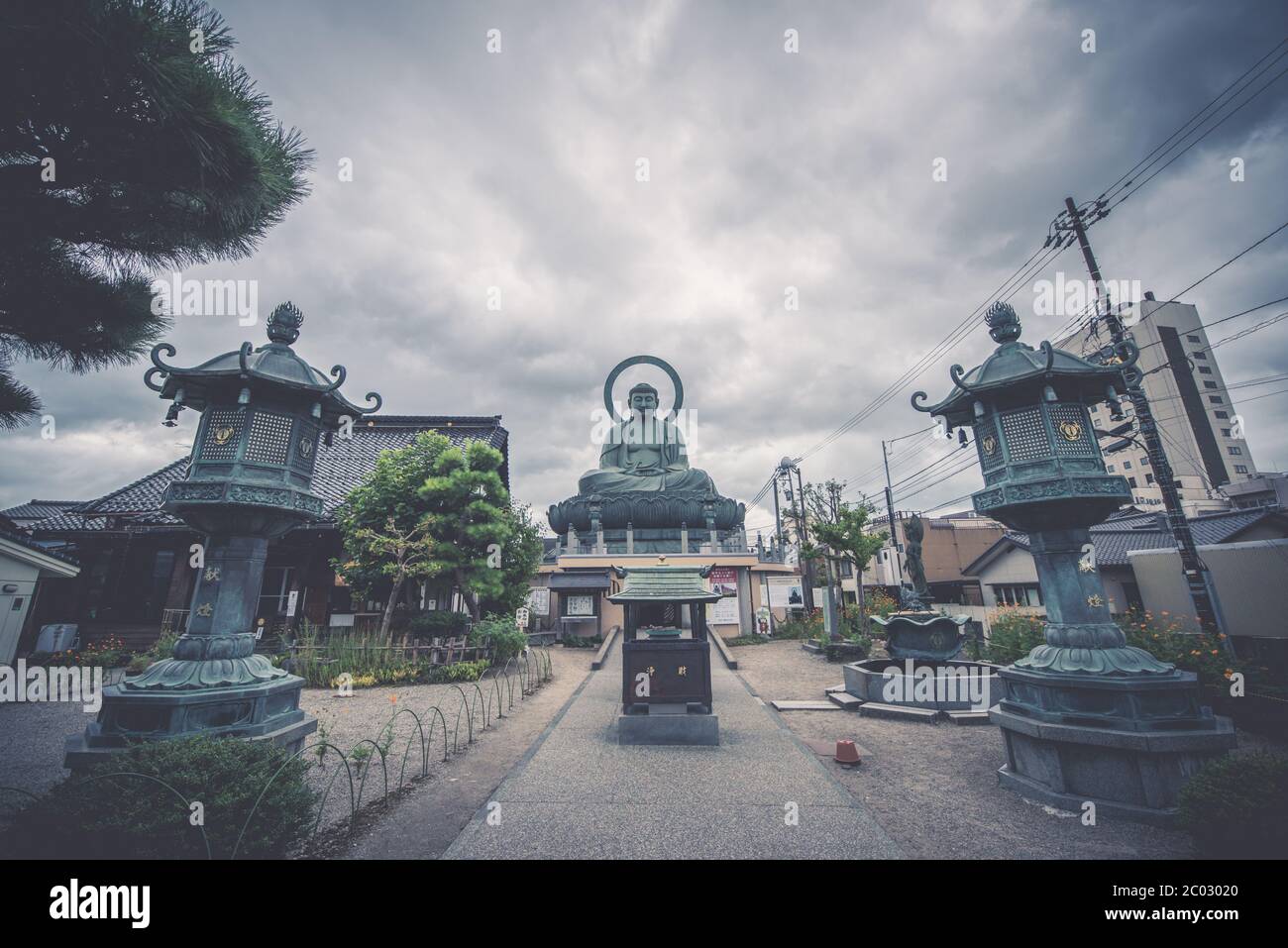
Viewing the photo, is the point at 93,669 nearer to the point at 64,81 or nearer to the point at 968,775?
the point at 64,81

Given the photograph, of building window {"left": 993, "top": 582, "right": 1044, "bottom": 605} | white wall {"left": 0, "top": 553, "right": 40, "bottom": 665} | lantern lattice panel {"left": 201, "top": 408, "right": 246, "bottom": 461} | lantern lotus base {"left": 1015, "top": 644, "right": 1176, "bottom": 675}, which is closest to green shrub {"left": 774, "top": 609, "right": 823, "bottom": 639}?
building window {"left": 993, "top": 582, "right": 1044, "bottom": 605}

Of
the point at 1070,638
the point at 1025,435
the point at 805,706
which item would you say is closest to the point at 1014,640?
the point at 805,706

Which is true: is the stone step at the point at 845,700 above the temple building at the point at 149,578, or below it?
below

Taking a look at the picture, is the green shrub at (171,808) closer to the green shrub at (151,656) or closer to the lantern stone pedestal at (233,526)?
the lantern stone pedestal at (233,526)

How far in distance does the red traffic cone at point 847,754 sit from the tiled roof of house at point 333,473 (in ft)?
39.1

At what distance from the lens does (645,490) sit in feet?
85.3

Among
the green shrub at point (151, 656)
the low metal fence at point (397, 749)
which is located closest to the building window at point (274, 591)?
the green shrub at point (151, 656)

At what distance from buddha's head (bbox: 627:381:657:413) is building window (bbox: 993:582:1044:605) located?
1980 cm

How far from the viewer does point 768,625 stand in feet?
73.3

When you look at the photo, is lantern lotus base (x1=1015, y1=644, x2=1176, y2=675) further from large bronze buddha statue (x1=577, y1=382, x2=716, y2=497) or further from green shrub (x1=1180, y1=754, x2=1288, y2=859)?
large bronze buddha statue (x1=577, y1=382, x2=716, y2=497)

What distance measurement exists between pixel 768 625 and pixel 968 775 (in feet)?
52.8

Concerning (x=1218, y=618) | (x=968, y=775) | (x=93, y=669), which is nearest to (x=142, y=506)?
(x=93, y=669)

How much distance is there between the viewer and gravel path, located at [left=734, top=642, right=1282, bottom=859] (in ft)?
14.9

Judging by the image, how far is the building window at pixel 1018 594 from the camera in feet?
72.1
